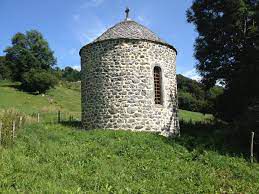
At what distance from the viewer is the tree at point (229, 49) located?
970 inches

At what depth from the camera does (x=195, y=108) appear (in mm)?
61656

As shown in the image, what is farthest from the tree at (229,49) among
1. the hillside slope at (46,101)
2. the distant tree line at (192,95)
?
the distant tree line at (192,95)

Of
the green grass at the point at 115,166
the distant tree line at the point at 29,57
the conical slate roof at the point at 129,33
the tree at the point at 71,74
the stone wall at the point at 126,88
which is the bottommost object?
the green grass at the point at 115,166

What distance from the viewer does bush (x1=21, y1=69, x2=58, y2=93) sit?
5616 cm

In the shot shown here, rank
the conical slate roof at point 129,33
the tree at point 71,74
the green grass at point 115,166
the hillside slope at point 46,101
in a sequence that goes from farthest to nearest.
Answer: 1. the tree at point 71,74
2. the hillside slope at point 46,101
3. the conical slate roof at point 129,33
4. the green grass at point 115,166

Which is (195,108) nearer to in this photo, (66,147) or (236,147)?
(236,147)

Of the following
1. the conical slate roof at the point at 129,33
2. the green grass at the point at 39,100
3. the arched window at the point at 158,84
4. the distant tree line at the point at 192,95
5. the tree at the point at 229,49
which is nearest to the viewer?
the conical slate roof at the point at 129,33

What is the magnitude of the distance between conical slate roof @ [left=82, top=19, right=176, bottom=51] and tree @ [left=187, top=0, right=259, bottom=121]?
393 centimetres

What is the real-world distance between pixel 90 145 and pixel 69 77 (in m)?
94.2

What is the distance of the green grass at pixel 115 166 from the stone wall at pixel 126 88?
2144mm

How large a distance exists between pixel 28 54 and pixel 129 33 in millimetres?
43369

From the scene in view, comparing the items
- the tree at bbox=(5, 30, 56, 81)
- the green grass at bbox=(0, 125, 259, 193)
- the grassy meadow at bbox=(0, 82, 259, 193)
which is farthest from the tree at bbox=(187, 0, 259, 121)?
the tree at bbox=(5, 30, 56, 81)

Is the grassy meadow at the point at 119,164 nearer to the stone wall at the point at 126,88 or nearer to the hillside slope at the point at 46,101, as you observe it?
the stone wall at the point at 126,88

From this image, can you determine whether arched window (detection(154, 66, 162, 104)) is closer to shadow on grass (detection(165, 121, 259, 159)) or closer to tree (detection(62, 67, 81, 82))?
shadow on grass (detection(165, 121, 259, 159))
